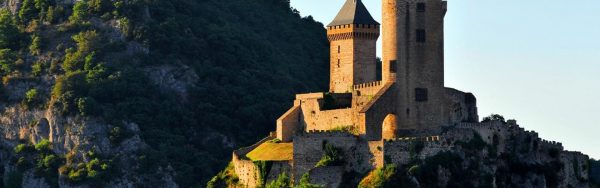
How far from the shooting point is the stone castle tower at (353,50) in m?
148

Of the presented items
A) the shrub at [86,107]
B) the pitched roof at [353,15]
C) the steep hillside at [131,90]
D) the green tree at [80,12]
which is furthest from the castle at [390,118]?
the green tree at [80,12]

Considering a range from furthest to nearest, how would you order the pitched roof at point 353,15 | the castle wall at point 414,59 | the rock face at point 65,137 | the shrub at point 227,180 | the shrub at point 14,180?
the shrub at point 14,180 → the rock face at point 65,137 → the pitched roof at point 353,15 → the shrub at point 227,180 → the castle wall at point 414,59

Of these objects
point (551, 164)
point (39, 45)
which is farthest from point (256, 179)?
point (39, 45)

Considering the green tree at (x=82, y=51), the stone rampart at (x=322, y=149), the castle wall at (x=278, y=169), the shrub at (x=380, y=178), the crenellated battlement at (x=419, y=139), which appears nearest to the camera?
the shrub at (x=380, y=178)

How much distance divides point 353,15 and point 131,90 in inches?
1565

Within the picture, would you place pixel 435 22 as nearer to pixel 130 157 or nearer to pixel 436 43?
pixel 436 43

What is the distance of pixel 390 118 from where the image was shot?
13938cm

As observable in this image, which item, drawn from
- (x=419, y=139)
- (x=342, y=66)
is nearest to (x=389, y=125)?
(x=419, y=139)

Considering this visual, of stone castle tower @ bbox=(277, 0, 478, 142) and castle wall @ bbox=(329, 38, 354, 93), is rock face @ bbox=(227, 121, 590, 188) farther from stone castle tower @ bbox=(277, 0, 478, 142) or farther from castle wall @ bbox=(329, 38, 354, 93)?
castle wall @ bbox=(329, 38, 354, 93)

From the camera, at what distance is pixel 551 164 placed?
14338 centimetres

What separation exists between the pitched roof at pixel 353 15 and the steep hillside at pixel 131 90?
27934 mm

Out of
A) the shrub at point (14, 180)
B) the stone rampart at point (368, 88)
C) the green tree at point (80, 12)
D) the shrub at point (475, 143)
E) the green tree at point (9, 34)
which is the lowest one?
the shrub at point (14, 180)

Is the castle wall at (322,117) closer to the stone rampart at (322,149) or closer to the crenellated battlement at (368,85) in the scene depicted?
the crenellated battlement at (368,85)

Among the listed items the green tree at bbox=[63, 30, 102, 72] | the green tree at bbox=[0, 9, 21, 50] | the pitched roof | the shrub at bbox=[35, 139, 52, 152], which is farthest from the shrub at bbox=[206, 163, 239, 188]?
the green tree at bbox=[0, 9, 21, 50]
